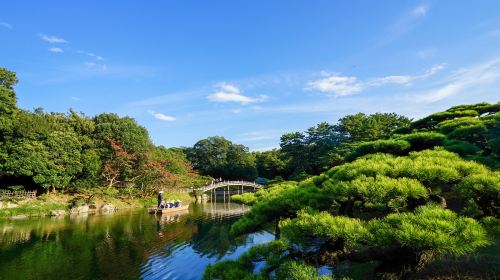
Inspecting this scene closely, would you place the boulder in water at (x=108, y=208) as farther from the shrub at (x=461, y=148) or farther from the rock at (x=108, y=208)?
the shrub at (x=461, y=148)

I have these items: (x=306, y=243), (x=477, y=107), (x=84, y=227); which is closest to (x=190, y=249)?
(x=84, y=227)

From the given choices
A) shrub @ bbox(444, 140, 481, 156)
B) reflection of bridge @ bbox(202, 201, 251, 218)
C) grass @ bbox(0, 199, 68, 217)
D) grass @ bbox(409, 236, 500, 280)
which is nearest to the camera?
grass @ bbox(409, 236, 500, 280)

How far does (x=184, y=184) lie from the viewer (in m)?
45.4

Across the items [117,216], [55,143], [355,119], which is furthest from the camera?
[355,119]

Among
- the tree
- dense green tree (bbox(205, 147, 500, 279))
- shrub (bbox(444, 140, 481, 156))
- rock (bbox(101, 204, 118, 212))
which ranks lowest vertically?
rock (bbox(101, 204, 118, 212))

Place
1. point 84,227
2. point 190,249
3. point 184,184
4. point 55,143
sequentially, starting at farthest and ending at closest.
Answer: point 184,184
point 55,143
point 84,227
point 190,249

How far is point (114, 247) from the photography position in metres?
16.0

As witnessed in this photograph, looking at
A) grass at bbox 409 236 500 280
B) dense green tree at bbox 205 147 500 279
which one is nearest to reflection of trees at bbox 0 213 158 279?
dense green tree at bbox 205 147 500 279

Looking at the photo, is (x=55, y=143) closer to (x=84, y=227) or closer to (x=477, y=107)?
(x=84, y=227)

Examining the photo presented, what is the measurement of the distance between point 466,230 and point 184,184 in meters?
43.9

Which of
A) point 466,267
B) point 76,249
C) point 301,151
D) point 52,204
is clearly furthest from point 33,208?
point 466,267

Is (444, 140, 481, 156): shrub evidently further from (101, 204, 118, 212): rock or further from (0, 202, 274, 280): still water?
(101, 204, 118, 212): rock

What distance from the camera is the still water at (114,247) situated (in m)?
12.0

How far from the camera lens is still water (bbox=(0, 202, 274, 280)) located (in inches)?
474
